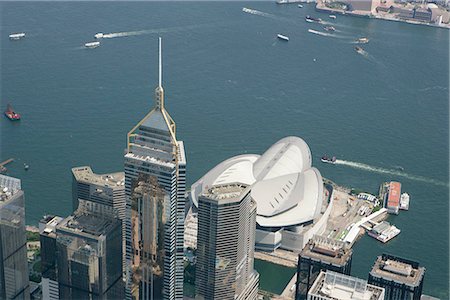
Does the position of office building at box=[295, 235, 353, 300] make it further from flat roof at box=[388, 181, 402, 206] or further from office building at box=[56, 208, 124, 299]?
flat roof at box=[388, 181, 402, 206]

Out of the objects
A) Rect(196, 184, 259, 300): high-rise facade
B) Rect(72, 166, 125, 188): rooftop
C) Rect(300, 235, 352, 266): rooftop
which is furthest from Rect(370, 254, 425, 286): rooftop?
Rect(72, 166, 125, 188): rooftop

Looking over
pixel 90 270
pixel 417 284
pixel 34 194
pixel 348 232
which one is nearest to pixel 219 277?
pixel 90 270

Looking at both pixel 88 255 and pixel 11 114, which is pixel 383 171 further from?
pixel 11 114

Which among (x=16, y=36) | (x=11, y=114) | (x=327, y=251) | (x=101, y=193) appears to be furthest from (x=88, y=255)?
(x=16, y=36)

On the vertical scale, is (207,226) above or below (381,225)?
above

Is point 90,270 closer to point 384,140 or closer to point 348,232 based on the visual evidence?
point 348,232
